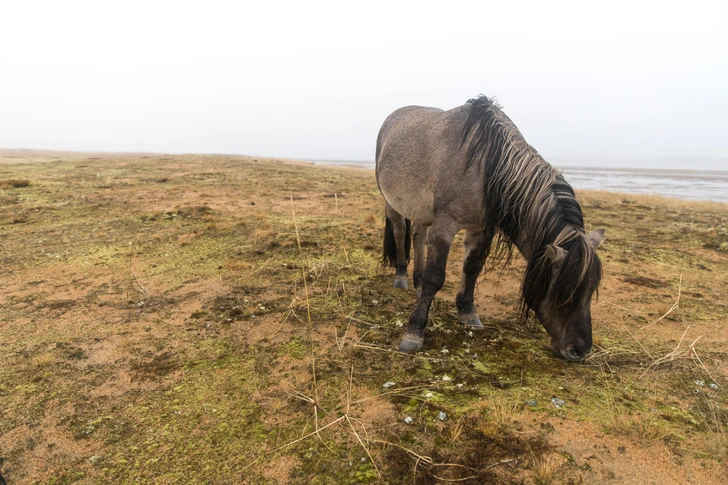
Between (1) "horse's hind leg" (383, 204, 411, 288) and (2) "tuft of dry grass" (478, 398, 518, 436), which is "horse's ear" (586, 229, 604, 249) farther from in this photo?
(1) "horse's hind leg" (383, 204, 411, 288)

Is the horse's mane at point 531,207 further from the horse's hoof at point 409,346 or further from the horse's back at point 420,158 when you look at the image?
the horse's hoof at point 409,346

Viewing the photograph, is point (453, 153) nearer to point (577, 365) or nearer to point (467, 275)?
point (467, 275)

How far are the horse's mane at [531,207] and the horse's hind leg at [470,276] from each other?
0.43 meters

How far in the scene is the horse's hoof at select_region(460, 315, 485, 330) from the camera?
14.0 ft

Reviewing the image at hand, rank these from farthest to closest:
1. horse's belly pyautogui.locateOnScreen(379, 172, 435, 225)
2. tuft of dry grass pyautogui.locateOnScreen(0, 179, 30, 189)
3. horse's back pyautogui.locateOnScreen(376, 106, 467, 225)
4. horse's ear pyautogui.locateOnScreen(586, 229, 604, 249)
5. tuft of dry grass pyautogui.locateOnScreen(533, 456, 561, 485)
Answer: tuft of dry grass pyautogui.locateOnScreen(0, 179, 30, 189), horse's belly pyautogui.locateOnScreen(379, 172, 435, 225), horse's back pyautogui.locateOnScreen(376, 106, 467, 225), horse's ear pyautogui.locateOnScreen(586, 229, 604, 249), tuft of dry grass pyautogui.locateOnScreen(533, 456, 561, 485)

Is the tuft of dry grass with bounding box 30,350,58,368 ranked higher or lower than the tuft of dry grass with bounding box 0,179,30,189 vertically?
lower

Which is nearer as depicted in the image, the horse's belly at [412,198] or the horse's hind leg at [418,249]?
the horse's belly at [412,198]

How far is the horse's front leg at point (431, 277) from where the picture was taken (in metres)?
3.71

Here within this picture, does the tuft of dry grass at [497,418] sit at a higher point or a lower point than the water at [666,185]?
lower

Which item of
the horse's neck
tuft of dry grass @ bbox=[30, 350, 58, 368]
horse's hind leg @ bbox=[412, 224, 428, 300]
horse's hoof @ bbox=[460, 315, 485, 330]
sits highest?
the horse's neck

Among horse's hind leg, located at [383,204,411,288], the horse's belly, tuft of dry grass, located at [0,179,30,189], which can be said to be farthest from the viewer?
tuft of dry grass, located at [0,179,30,189]

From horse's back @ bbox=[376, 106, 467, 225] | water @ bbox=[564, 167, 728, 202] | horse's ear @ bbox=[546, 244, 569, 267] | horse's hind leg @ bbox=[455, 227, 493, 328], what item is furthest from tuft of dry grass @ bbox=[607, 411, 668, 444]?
water @ bbox=[564, 167, 728, 202]

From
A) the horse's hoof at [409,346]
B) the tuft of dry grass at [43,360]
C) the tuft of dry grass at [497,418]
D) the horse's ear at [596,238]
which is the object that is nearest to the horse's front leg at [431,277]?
the horse's hoof at [409,346]

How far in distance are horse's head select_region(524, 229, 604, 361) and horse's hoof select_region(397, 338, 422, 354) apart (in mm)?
1184
